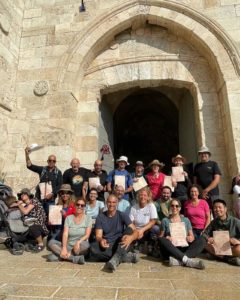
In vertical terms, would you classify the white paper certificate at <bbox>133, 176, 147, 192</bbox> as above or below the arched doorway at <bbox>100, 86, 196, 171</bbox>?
below

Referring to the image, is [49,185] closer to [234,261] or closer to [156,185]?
[156,185]

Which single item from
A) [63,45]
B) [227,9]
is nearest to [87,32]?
[63,45]

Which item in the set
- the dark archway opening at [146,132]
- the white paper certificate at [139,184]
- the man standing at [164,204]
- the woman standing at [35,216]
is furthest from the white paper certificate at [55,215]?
the dark archway opening at [146,132]

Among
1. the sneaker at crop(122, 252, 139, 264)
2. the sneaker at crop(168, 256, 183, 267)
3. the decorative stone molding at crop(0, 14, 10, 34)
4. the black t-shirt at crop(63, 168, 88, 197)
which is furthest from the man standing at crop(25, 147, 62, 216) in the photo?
the decorative stone molding at crop(0, 14, 10, 34)

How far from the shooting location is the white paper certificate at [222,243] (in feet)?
10.9

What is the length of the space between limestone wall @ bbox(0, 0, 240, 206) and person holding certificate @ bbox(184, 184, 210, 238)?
2.02 meters

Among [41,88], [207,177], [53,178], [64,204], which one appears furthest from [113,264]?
[41,88]

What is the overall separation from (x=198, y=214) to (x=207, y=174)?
0.93m

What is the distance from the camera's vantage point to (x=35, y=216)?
169 inches

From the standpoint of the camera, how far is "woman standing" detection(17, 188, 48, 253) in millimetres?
4125

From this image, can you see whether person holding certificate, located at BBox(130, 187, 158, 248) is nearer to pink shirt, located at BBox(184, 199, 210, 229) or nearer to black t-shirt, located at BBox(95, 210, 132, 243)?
black t-shirt, located at BBox(95, 210, 132, 243)

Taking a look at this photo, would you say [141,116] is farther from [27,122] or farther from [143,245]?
[143,245]

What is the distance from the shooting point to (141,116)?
487 inches

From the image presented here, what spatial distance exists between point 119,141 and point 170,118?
241 cm
